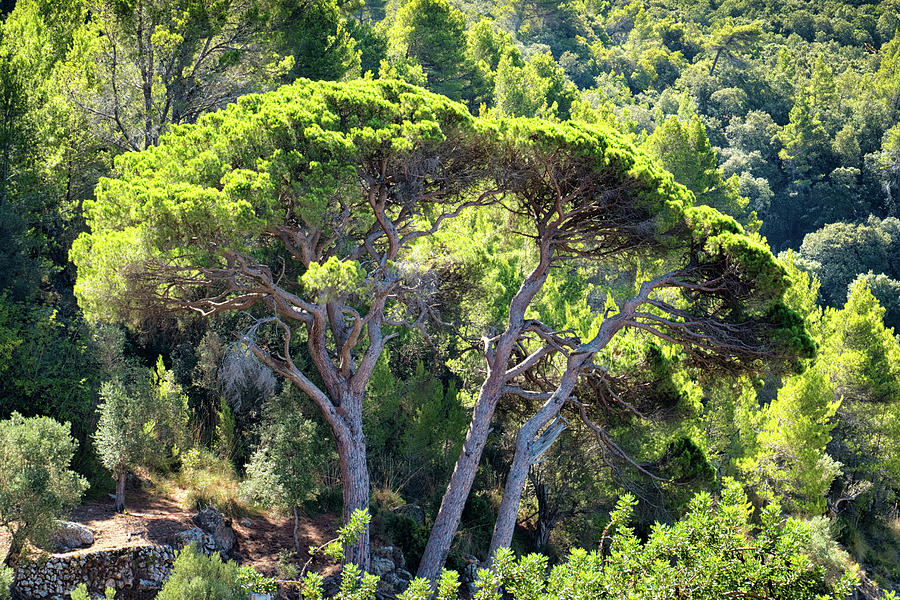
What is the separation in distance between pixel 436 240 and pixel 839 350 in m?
17.3

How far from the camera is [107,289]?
10.8 metres

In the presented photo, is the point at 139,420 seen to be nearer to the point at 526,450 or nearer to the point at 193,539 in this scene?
the point at 193,539

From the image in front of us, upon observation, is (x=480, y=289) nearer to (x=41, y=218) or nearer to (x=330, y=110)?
(x=330, y=110)

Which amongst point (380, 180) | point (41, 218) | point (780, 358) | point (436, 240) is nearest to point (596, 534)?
point (780, 358)

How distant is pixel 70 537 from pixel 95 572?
617mm

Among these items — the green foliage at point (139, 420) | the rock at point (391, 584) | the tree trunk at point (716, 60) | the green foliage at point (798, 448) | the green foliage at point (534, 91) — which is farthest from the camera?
the tree trunk at point (716, 60)

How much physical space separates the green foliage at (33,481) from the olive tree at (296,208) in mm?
1862

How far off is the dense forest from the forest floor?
1.05ft

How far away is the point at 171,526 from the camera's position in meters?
11.6

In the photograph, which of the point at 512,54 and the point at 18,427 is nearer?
the point at 18,427

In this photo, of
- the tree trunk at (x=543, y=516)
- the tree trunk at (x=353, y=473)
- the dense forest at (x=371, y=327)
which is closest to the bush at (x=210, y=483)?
the dense forest at (x=371, y=327)

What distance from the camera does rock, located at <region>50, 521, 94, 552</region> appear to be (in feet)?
33.1

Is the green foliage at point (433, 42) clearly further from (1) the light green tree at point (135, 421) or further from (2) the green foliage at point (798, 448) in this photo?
(1) the light green tree at point (135, 421)

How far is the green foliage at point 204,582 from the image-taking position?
8828 millimetres
